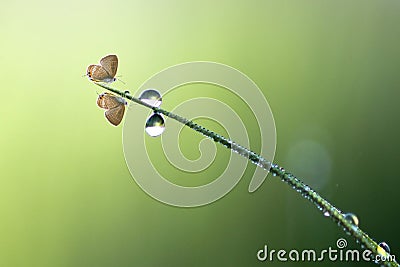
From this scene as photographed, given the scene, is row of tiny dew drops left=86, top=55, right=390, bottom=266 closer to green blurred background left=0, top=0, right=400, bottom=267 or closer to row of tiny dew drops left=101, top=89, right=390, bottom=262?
row of tiny dew drops left=101, top=89, right=390, bottom=262

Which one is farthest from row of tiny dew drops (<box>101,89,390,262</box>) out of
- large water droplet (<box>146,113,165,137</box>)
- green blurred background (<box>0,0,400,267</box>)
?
green blurred background (<box>0,0,400,267</box>)

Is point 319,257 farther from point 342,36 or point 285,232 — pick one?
point 342,36

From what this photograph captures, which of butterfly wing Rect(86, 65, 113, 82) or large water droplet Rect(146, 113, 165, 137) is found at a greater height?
butterfly wing Rect(86, 65, 113, 82)

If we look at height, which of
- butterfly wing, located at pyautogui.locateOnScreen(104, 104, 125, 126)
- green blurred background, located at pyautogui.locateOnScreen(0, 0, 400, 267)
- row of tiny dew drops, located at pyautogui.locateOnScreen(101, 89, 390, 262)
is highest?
green blurred background, located at pyautogui.locateOnScreen(0, 0, 400, 267)

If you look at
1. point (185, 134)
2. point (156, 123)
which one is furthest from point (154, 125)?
point (185, 134)

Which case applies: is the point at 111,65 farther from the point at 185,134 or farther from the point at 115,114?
the point at 185,134

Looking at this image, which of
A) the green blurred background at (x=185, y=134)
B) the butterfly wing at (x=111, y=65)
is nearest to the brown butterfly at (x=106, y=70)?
the butterfly wing at (x=111, y=65)

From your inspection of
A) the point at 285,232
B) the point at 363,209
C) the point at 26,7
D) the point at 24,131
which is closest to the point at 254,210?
the point at 285,232
